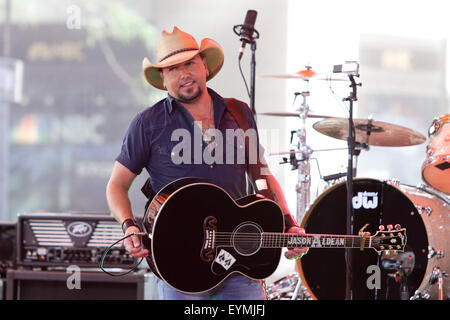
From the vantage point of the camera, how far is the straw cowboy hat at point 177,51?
2635 millimetres

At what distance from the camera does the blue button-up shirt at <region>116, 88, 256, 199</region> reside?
2527 mm

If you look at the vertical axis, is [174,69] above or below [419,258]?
above

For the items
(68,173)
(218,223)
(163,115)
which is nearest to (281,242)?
(218,223)

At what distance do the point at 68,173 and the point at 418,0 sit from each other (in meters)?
4.08

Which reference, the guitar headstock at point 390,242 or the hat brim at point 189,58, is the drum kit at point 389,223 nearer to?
the guitar headstock at point 390,242

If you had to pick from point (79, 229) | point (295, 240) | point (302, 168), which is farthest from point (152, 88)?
point (295, 240)

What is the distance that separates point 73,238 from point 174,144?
1.60 metres

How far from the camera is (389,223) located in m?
3.82

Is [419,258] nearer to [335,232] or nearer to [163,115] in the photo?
[335,232]

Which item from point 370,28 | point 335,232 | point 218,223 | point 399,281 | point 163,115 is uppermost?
point 370,28

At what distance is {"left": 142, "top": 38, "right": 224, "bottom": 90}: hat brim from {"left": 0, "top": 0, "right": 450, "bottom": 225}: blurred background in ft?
8.62

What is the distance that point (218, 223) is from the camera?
7.93 feet

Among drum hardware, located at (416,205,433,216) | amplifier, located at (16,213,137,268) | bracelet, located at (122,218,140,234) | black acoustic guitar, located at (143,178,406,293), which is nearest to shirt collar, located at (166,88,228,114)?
black acoustic guitar, located at (143,178,406,293)

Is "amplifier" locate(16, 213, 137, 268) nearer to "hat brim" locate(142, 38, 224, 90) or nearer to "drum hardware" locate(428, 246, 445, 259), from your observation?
"hat brim" locate(142, 38, 224, 90)
